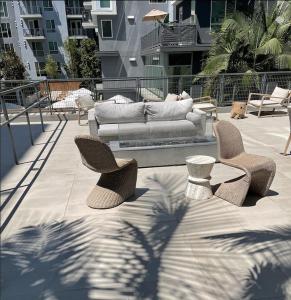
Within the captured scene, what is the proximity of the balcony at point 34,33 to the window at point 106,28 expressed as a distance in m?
15.0

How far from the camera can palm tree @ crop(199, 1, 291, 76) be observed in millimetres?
11281

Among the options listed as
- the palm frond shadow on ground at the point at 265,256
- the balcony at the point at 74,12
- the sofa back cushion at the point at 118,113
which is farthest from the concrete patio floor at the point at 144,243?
the balcony at the point at 74,12

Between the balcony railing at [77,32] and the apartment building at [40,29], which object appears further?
the balcony railing at [77,32]

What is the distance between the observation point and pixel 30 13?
104ft

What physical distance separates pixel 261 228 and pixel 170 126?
333cm

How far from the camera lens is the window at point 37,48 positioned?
33.8 metres

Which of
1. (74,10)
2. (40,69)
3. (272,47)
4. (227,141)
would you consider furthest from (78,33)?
(227,141)

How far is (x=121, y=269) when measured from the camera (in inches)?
101

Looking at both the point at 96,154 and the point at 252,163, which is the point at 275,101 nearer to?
the point at 252,163

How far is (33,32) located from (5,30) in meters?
3.26

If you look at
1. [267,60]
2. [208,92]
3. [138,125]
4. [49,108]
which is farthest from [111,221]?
[267,60]

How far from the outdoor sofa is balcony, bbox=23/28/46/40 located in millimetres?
30814

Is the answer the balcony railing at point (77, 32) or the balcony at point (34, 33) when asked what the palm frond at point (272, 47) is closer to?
the balcony railing at point (77, 32)

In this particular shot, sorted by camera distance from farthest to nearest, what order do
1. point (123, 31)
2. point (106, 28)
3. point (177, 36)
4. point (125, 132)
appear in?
point (123, 31) < point (106, 28) < point (177, 36) < point (125, 132)
